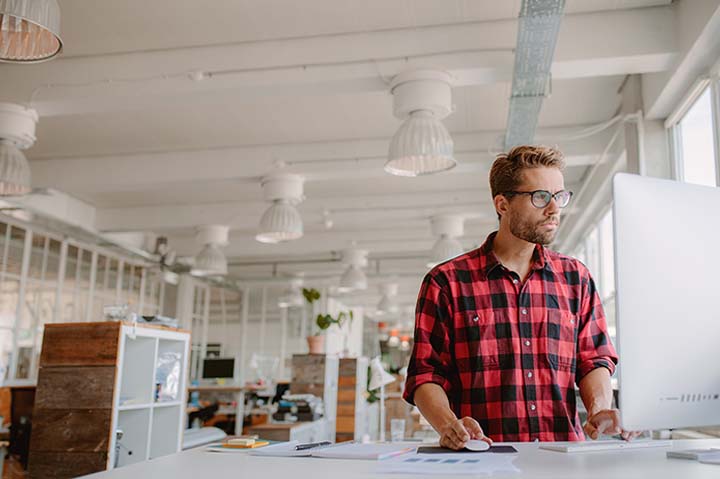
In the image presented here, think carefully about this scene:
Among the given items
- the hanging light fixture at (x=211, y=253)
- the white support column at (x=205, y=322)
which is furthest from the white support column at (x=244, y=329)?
the hanging light fixture at (x=211, y=253)

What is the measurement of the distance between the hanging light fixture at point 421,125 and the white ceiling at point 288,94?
119 millimetres

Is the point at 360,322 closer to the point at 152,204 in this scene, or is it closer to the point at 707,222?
the point at 152,204

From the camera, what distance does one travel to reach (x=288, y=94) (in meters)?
5.02

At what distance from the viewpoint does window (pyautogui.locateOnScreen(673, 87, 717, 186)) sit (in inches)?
180

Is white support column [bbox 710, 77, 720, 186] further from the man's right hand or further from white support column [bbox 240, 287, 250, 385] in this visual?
white support column [bbox 240, 287, 250, 385]

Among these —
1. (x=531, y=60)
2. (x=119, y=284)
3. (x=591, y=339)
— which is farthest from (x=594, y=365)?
(x=119, y=284)

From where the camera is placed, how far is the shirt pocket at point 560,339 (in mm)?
2010

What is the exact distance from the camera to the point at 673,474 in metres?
1.16

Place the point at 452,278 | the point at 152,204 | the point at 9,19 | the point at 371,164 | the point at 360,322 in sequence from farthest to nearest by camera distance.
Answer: the point at 360,322 → the point at 152,204 → the point at 371,164 → the point at 9,19 → the point at 452,278

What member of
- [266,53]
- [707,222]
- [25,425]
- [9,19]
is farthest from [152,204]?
[707,222]

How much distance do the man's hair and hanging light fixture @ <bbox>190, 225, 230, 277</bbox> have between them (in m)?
7.51

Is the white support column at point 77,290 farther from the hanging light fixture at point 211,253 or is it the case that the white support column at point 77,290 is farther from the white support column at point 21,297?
the hanging light fixture at point 211,253

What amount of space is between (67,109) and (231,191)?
3877 millimetres

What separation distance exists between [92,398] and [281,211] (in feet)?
9.68
